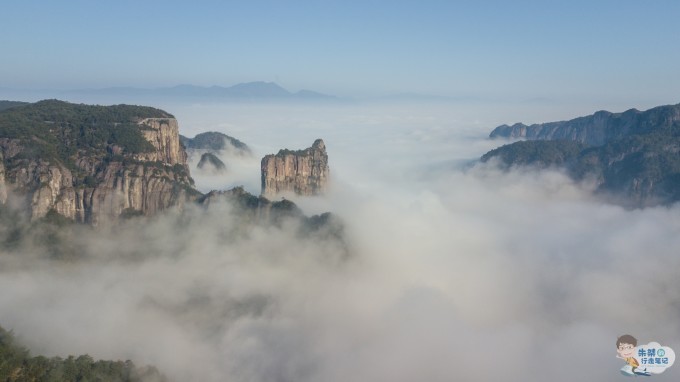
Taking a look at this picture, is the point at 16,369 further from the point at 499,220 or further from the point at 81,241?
the point at 499,220

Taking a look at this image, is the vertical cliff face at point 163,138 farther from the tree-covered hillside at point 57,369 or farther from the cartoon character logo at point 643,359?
the cartoon character logo at point 643,359

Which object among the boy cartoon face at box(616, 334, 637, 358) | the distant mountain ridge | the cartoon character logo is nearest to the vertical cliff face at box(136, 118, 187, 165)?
the boy cartoon face at box(616, 334, 637, 358)

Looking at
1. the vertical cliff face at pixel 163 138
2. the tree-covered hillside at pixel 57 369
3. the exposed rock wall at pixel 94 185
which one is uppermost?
the vertical cliff face at pixel 163 138

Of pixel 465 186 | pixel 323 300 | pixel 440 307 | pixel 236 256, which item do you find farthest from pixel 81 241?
pixel 465 186

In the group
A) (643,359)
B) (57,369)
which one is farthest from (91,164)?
(643,359)

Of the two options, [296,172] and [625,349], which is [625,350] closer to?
[625,349]

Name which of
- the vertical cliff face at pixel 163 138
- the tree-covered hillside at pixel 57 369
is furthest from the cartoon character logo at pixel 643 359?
the vertical cliff face at pixel 163 138

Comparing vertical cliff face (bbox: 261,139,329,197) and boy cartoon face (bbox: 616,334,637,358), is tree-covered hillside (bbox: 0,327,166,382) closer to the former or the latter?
boy cartoon face (bbox: 616,334,637,358)
